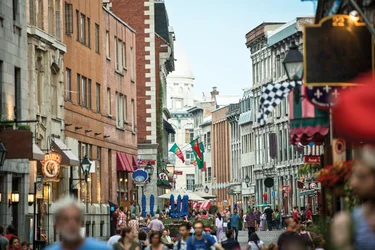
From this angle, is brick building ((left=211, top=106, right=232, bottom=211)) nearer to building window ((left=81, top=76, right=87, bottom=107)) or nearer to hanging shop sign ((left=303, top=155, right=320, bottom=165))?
building window ((left=81, top=76, right=87, bottom=107))

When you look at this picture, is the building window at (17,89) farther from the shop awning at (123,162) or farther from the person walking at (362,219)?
the person walking at (362,219)

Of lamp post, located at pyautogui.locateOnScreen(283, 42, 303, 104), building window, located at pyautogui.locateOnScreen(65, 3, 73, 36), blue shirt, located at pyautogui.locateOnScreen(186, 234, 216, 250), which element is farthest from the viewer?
building window, located at pyautogui.locateOnScreen(65, 3, 73, 36)

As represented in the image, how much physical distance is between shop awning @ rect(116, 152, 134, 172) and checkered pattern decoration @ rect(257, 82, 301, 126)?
117ft

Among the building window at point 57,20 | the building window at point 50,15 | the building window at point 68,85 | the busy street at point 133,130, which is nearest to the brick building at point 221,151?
the busy street at point 133,130

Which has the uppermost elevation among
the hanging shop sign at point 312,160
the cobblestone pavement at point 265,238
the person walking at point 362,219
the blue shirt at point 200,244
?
the hanging shop sign at point 312,160

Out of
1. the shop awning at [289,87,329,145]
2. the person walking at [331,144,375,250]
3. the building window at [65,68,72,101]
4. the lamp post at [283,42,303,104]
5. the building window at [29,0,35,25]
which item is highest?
the building window at [29,0,35,25]

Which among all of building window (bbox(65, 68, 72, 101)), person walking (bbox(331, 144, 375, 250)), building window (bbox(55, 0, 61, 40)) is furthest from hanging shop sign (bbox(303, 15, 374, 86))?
building window (bbox(65, 68, 72, 101))

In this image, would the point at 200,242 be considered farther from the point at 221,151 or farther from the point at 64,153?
the point at 221,151

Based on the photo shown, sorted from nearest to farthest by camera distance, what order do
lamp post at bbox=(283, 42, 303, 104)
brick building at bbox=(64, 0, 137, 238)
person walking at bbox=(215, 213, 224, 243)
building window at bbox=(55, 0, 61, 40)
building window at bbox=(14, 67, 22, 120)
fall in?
1. lamp post at bbox=(283, 42, 303, 104)
2. building window at bbox=(14, 67, 22, 120)
3. building window at bbox=(55, 0, 61, 40)
4. brick building at bbox=(64, 0, 137, 238)
5. person walking at bbox=(215, 213, 224, 243)

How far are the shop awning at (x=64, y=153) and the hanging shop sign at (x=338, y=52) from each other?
24300mm

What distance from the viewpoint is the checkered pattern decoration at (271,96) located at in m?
26.4

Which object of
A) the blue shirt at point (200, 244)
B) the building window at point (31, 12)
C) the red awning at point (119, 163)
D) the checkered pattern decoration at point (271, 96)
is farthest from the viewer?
the red awning at point (119, 163)

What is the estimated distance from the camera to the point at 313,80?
21281 millimetres

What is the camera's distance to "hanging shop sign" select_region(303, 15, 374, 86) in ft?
69.6
